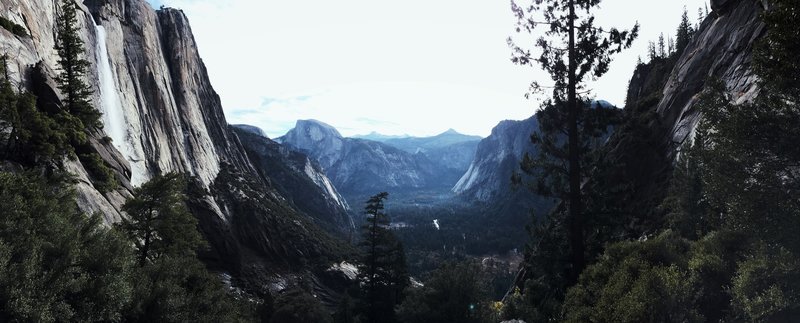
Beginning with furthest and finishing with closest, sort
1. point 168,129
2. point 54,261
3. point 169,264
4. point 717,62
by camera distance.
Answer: point 168,129 → point 717,62 → point 169,264 → point 54,261

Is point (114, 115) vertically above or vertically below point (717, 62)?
below

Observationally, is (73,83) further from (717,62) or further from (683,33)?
(683,33)

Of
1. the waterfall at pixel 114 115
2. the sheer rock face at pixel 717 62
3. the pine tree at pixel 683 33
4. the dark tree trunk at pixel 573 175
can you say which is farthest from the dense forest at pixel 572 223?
the pine tree at pixel 683 33

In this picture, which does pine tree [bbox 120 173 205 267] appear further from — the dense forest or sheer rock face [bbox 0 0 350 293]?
sheer rock face [bbox 0 0 350 293]

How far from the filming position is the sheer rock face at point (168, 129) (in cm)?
3319

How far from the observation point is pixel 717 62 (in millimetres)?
29766

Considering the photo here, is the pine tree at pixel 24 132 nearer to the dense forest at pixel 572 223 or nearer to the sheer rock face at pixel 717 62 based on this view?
the dense forest at pixel 572 223

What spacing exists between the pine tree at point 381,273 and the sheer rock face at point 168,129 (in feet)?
71.7

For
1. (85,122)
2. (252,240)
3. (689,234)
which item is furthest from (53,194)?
(252,240)

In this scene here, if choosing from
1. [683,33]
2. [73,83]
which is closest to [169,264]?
[73,83]

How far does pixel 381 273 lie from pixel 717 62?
32694 millimetres

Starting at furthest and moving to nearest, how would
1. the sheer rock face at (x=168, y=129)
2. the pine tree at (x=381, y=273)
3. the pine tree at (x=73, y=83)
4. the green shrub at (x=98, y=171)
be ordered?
the pine tree at (x=381, y=273)
the pine tree at (x=73, y=83)
the sheer rock face at (x=168, y=129)
the green shrub at (x=98, y=171)

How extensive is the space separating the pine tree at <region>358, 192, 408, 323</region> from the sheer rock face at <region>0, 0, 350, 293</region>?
21.8m

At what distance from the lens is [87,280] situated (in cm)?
1827
